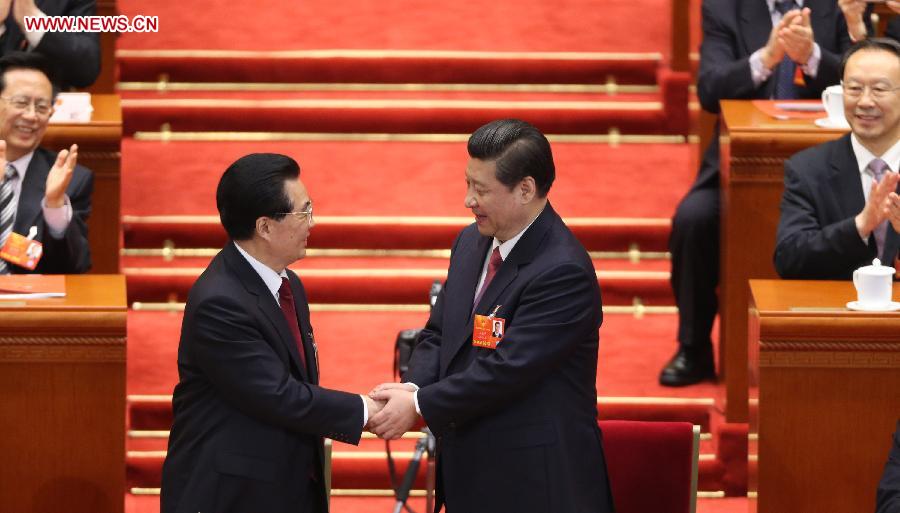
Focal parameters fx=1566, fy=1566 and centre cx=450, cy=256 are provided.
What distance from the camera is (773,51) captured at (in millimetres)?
4449

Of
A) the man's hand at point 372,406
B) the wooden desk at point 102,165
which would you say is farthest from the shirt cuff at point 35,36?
the man's hand at point 372,406

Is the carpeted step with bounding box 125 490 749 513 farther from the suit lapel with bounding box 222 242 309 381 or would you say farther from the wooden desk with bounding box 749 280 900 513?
the suit lapel with bounding box 222 242 309 381

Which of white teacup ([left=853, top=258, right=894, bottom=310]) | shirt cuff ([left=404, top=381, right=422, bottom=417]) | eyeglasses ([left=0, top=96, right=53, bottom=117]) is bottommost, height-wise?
shirt cuff ([left=404, top=381, right=422, bottom=417])

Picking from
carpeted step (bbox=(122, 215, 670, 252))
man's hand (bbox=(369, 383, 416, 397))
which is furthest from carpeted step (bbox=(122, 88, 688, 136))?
man's hand (bbox=(369, 383, 416, 397))

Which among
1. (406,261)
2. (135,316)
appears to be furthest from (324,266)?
(135,316)

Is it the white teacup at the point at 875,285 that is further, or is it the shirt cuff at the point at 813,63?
the shirt cuff at the point at 813,63

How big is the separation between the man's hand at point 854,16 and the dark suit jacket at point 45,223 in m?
2.22

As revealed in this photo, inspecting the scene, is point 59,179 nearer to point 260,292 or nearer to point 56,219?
point 56,219

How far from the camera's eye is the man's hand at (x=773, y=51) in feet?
14.5

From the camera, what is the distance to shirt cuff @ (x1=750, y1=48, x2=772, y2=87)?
450 cm

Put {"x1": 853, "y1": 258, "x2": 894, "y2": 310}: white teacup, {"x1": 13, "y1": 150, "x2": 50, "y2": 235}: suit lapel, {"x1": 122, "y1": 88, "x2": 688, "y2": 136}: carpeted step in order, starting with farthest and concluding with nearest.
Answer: {"x1": 122, "y1": 88, "x2": 688, "y2": 136}: carpeted step < {"x1": 13, "y1": 150, "x2": 50, "y2": 235}: suit lapel < {"x1": 853, "y1": 258, "x2": 894, "y2": 310}: white teacup

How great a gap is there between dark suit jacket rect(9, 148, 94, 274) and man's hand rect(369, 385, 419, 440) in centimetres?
124

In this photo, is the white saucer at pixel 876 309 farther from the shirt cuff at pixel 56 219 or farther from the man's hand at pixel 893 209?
the shirt cuff at pixel 56 219

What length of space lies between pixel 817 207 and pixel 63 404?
72.0 inches
